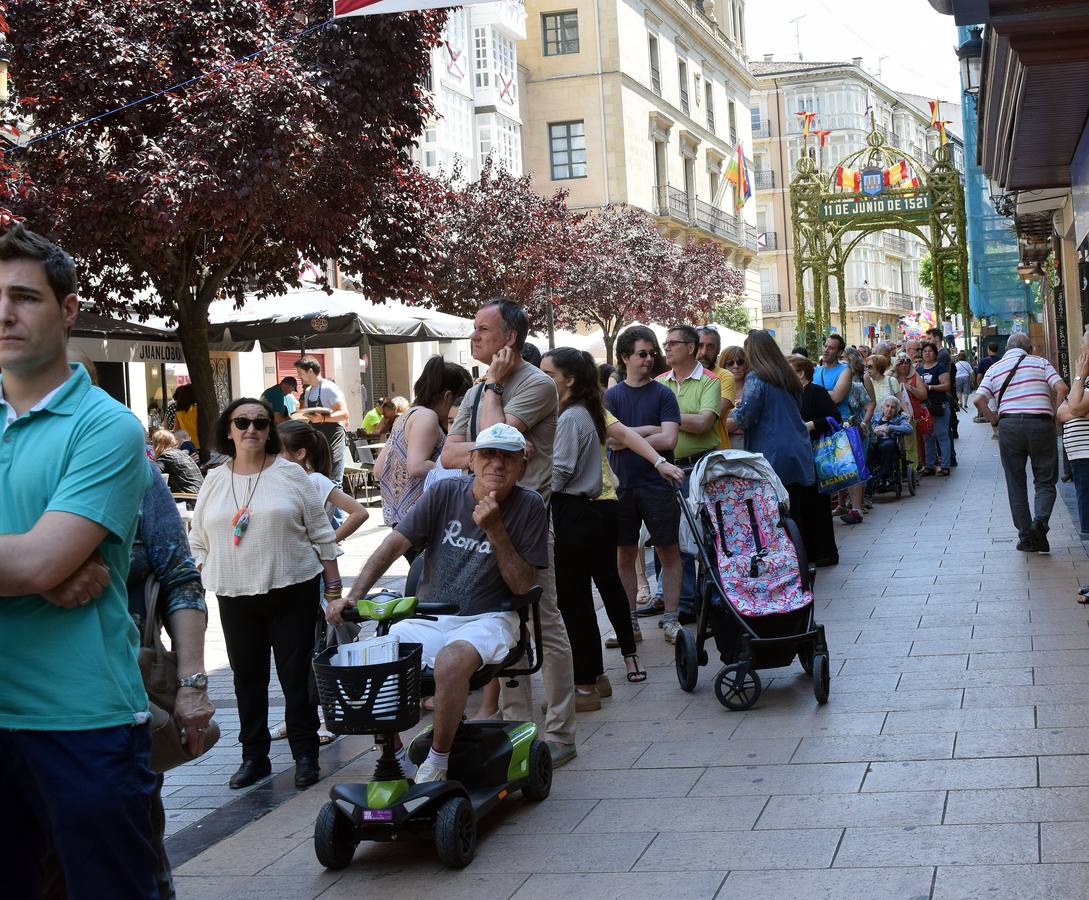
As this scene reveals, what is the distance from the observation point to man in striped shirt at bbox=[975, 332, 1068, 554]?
11.9 meters

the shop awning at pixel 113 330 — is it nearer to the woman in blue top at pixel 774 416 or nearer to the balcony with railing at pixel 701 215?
the woman in blue top at pixel 774 416

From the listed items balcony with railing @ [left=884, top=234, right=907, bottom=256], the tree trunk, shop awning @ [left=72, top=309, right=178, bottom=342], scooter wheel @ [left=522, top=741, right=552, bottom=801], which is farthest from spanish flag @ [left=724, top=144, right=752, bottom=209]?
balcony with railing @ [left=884, top=234, right=907, bottom=256]

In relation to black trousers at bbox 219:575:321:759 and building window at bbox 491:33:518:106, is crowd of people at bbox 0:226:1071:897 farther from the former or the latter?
building window at bbox 491:33:518:106

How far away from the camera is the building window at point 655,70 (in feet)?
189

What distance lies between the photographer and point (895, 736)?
6.45 metres

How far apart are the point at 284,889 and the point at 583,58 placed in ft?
168

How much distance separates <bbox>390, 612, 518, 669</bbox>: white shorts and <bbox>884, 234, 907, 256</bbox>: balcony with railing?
321 ft

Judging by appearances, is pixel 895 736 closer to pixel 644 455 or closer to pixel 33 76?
pixel 644 455

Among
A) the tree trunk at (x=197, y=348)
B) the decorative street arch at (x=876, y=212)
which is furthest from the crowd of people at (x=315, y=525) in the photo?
the decorative street arch at (x=876, y=212)

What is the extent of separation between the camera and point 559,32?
54.1m

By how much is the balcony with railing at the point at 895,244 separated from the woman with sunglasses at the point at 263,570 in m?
97.0

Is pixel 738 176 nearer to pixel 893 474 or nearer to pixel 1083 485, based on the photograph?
pixel 893 474

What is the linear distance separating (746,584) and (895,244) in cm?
9947

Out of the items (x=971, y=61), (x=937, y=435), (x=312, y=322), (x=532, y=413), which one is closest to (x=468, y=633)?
(x=532, y=413)
